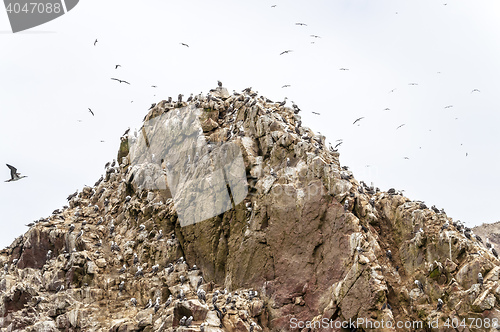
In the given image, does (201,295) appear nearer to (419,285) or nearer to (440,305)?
(419,285)

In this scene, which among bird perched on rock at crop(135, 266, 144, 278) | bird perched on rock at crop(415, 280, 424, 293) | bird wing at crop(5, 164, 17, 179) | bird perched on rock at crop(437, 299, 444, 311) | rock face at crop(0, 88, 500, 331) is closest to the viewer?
bird perched on rock at crop(437, 299, 444, 311)

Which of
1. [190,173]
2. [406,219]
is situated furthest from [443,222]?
[190,173]

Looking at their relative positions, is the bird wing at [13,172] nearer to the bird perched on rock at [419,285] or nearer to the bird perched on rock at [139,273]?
the bird perched on rock at [139,273]

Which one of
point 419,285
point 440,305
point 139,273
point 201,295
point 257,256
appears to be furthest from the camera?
point 139,273

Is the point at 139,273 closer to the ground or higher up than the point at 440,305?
higher up

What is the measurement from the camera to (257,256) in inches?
1944

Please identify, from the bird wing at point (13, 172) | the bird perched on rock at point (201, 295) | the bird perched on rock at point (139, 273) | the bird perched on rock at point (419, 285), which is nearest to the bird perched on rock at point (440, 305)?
the bird perched on rock at point (419, 285)

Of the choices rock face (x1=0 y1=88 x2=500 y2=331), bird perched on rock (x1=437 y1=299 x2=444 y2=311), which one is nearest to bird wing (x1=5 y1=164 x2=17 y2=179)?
rock face (x1=0 y1=88 x2=500 y2=331)

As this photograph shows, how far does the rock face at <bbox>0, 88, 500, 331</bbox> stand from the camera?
144ft

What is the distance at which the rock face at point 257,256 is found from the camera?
43.9 meters

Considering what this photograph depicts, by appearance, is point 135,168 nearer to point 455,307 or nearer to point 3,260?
point 3,260

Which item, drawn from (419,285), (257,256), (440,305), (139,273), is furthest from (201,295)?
(440,305)

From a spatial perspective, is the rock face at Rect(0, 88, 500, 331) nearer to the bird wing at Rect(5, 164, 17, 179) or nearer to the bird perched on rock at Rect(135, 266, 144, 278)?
the bird perched on rock at Rect(135, 266, 144, 278)

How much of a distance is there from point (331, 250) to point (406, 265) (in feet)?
21.7
